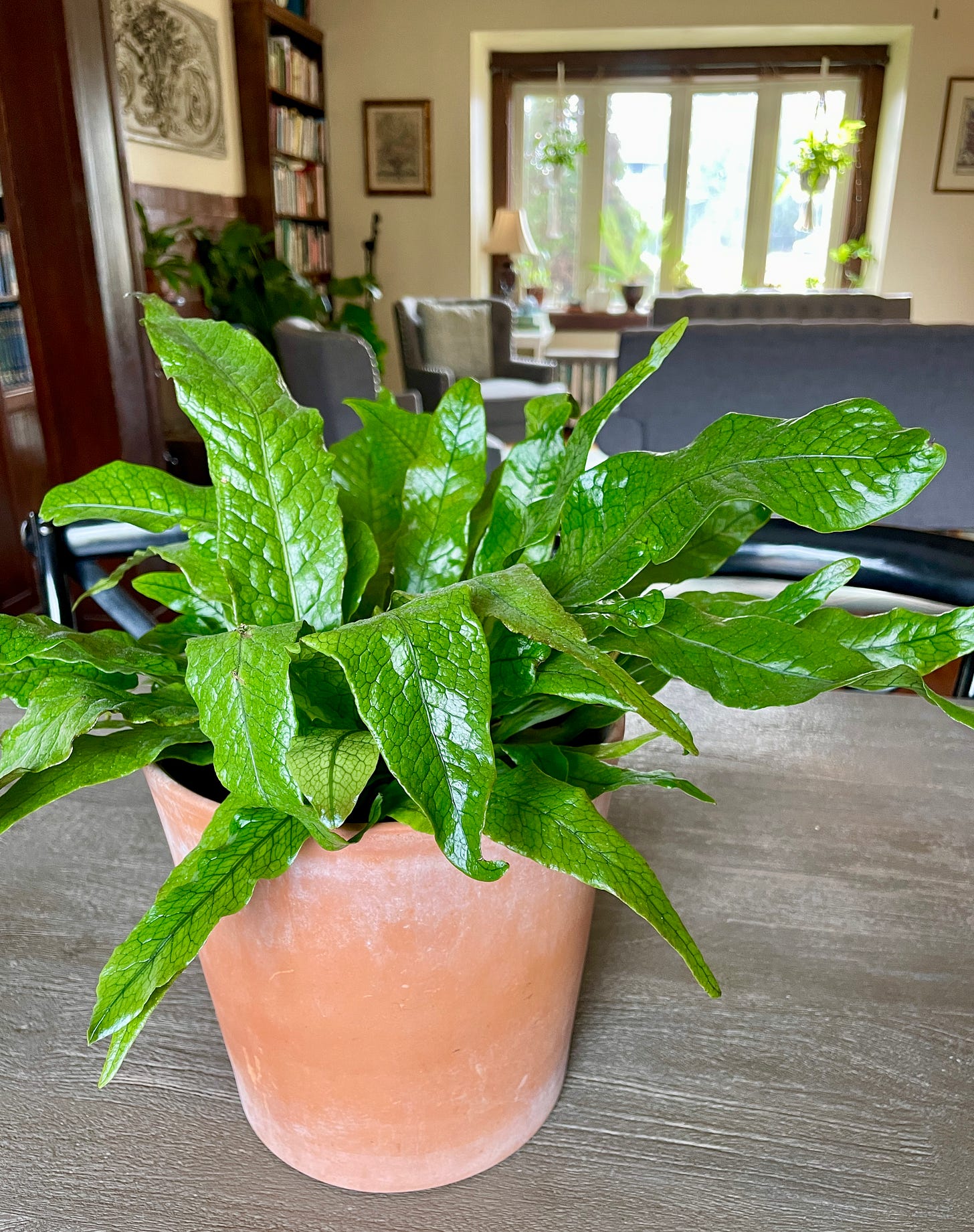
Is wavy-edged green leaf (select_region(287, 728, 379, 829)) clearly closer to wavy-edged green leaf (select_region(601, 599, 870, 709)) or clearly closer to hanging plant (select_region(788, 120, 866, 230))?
wavy-edged green leaf (select_region(601, 599, 870, 709))

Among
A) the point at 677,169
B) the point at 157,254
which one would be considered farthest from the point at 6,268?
the point at 677,169

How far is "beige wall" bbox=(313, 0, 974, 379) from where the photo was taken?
17.4ft

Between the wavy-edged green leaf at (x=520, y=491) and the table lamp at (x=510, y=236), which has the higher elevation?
the table lamp at (x=510, y=236)

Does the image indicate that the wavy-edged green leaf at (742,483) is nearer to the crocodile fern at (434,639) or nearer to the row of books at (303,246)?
the crocodile fern at (434,639)

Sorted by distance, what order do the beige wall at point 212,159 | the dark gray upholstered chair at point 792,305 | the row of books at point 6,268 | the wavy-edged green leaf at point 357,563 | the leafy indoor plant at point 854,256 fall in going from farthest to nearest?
the leafy indoor plant at point 854,256, the dark gray upholstered chair at point 792,305, the beige wall at point 212,159, the row of books at point 6,268, the wavy-edged green leaf at point 357,563

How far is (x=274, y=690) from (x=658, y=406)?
Answer: 2.24 metres

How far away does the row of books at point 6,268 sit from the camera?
2.93 meters

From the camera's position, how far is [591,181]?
5.95 metres

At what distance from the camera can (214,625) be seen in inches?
14.9

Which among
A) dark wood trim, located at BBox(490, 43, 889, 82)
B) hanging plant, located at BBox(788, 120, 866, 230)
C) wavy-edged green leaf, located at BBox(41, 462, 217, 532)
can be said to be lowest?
wavy-edged green leaf, located at BBox(41, 462, 217, 532)

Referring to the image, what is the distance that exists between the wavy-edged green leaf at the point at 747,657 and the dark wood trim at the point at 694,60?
6.32 m

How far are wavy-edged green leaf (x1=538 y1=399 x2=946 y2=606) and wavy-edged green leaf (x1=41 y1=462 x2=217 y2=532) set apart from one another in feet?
0.47

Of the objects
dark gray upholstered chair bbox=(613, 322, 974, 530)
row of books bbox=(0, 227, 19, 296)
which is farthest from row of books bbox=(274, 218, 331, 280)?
dark gray upholstered chair bbox=(613, 322, 974, 530)

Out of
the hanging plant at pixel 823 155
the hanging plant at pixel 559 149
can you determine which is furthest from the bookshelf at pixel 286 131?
the hanging plant at pixel 823 155
